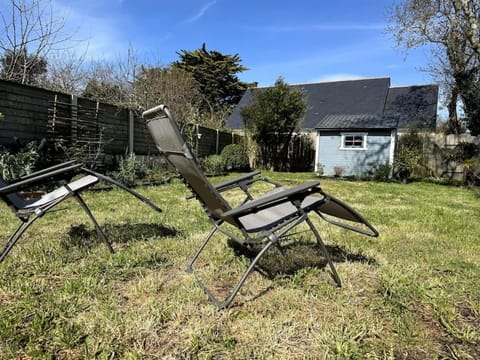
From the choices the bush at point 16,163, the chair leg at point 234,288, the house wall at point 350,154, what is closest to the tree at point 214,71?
the house wall at point 350,154

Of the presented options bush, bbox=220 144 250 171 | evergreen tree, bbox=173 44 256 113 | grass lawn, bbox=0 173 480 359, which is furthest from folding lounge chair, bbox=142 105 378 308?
evergreen tree, bbox=173 44 256 113

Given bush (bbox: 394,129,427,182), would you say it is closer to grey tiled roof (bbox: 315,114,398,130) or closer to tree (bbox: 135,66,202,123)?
grey tiled roof (bbox: 315,114,398,130)

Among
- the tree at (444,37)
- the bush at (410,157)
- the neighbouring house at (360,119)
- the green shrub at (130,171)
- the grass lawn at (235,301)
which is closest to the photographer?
the grass lawn at (235,301)

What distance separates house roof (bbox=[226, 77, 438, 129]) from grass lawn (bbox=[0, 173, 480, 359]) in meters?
13.3

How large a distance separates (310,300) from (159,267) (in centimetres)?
113

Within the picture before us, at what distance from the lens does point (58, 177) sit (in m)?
2.43

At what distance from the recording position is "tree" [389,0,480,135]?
11.4 metres

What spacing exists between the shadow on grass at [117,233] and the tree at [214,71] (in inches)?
824

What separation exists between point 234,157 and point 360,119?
5385mm

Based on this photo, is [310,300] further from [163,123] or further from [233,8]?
[233,8]

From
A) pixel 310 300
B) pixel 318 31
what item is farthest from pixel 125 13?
pixel 310 300

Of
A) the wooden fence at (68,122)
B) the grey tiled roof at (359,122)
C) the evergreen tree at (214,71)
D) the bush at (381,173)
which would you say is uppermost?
the evergreen tree at (214,71)

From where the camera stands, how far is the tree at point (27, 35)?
23.6 feet

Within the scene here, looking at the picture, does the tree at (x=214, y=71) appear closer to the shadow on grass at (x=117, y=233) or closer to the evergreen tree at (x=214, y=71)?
the evergreen tree at (x=214, y=71)
